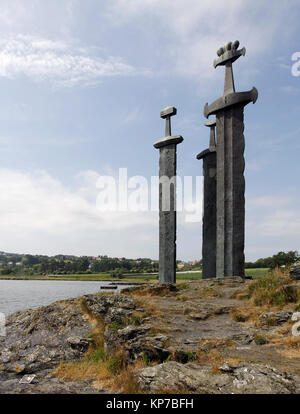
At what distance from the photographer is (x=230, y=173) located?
17.1m

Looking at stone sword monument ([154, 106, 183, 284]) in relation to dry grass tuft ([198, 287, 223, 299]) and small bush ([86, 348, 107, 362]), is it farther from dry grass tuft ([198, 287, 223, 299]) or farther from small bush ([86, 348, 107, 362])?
small bush ([86, 348, 107, 362])

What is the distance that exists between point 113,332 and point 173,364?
9.83ft

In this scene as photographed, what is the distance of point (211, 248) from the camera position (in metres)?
20.4

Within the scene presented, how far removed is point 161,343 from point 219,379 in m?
2.28

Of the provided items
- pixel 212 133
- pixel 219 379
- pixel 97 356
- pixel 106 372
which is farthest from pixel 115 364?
pixel 212 133

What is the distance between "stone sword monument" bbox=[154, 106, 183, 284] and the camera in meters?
18.8

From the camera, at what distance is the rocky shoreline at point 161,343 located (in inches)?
227

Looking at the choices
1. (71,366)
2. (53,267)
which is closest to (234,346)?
(71,366)

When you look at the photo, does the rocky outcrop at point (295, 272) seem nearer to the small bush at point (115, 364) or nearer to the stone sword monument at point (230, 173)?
the stone sword monument at point (230, 173)

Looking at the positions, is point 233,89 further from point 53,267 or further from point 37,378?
point 53,267

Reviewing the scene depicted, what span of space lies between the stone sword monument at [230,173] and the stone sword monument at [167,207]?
2.71m

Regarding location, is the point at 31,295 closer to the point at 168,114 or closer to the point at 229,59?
the point at 168,114

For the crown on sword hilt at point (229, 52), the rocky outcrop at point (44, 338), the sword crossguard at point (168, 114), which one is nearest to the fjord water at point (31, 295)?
the rocky outcrop at point (44, 338)
